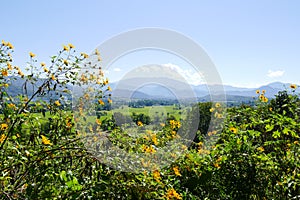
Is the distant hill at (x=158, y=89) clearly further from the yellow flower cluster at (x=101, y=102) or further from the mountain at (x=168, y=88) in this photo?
the yellow flower cluster at (x=101, y=102)

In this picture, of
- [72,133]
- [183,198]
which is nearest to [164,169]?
[183,198]

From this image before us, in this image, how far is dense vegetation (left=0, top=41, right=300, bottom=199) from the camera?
1.78 m

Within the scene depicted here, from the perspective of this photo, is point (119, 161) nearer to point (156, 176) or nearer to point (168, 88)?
point (156, 176)

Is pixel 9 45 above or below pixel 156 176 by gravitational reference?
above

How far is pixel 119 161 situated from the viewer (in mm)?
2088

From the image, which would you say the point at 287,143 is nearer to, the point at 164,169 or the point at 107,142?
the point at 164,169

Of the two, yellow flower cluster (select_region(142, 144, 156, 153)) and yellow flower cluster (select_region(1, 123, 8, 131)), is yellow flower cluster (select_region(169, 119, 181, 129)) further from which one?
yellow flower cluster (select_region(1, 123, 8, 131))

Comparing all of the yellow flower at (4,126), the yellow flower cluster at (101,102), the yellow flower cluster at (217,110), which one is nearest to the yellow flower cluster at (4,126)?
the yellow flower at (4,126)

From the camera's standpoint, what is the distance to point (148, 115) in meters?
2.94

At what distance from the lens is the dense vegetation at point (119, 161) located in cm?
178

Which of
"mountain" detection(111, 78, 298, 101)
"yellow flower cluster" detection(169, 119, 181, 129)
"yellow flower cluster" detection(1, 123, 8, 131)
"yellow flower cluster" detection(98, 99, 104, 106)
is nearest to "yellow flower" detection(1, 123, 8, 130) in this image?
"yellow flower cluster" detection(1, 123, 8, 131)

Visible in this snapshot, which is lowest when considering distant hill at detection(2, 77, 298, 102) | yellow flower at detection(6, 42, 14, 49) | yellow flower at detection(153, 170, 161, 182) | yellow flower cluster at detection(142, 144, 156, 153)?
yellow flower at detection(153, 170, 161, 182)

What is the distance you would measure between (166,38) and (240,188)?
4.23 feet

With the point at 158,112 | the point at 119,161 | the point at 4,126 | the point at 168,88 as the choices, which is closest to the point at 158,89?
the point at 168,88
